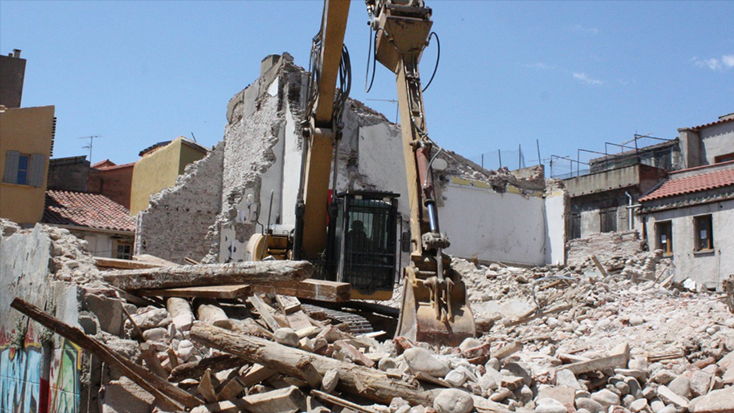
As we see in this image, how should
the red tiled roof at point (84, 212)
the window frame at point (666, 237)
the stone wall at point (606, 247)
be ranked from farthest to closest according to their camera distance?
1. the window frame at point (666, 237)
2. the stone wall at point (606, 247)
3. the red tiled roof at point (84, 212)

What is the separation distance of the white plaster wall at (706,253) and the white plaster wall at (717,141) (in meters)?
7.87

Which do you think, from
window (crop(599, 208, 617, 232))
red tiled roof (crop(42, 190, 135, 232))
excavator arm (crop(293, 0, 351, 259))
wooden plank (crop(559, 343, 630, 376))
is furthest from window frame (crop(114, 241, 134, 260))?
wooden plank (crop(559, 343, 630, 376))

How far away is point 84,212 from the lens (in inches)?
842

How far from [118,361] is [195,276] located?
6.92 feet

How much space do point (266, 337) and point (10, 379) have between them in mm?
2501

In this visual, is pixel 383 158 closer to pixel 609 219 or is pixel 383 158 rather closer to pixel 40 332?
pixel 609 219

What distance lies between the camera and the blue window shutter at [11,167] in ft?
63.4

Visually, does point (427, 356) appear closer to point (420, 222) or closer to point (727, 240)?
point (420, 222)

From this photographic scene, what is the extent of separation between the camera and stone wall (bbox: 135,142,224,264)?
64.5ft

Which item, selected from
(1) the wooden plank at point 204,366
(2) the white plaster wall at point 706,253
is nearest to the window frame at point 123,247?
(1) the wooden plank at point 204,366

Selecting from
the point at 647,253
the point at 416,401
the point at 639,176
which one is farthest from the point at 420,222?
the point at 639,176

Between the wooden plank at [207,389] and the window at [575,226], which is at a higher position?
the window at [575,226]

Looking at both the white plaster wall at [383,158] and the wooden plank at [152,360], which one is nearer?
the wooden plank at [152,360]

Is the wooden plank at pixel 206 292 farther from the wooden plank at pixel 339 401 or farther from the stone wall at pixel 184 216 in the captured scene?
the stone wall at pixel 184 216
